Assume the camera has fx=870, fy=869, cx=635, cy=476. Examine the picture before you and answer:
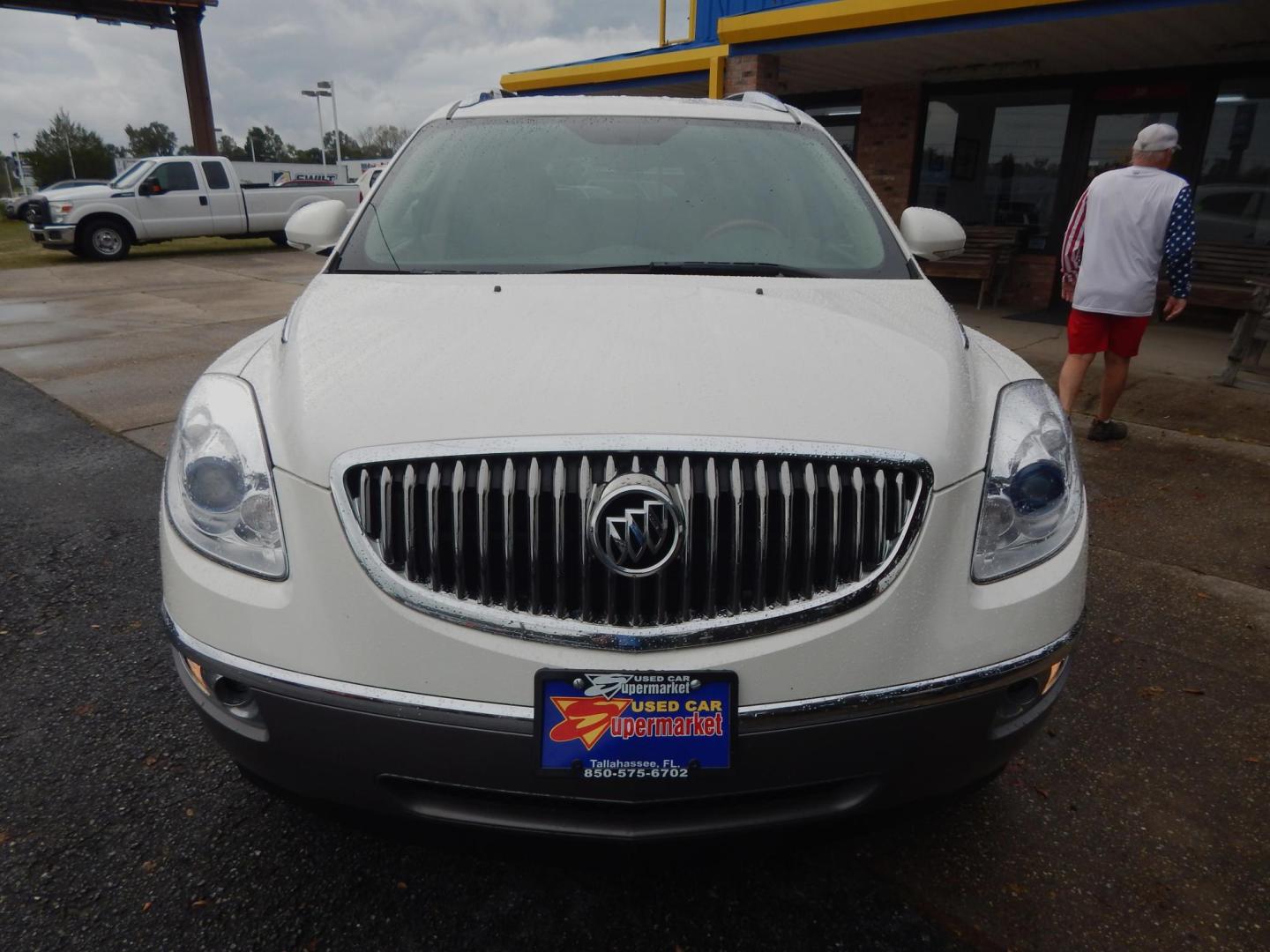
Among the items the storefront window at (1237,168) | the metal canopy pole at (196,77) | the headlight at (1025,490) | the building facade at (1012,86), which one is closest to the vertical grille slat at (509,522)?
the headlight at (1025,490)

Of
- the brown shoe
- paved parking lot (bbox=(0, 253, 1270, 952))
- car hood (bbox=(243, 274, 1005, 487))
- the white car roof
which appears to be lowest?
paved parking lot (bbox=(0, 253, 1270, 952))

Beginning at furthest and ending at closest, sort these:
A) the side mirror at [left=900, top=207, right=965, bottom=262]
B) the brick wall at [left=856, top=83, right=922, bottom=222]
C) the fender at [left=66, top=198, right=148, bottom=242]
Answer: the fender at [left=66, top=198, right=148, bottom=242] < the brick wall at [left=856, top=83, right=922, bottom=222] < the side mirror at [left=900, top=207, right=965, bottom=262]

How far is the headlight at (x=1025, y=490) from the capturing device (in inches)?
64.0

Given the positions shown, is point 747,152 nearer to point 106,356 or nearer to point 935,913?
point 935,913

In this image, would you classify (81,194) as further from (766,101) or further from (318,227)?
(766,101)

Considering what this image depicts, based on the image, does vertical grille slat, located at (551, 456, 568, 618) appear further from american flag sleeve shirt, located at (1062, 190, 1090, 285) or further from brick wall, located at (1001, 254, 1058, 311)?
brick wall, located at (1001, 254, 1058, 311)

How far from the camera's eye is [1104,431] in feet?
17.3

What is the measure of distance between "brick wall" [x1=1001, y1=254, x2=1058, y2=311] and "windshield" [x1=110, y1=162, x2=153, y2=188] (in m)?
15.5

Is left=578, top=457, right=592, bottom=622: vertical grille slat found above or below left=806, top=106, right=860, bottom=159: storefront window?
below

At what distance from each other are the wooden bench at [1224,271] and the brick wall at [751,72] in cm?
477

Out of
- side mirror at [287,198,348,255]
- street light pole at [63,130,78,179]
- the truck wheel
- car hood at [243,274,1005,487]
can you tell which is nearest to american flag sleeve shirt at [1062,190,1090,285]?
car hood at [243,274,1005,487]

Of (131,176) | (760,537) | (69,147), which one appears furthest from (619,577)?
(69,147)

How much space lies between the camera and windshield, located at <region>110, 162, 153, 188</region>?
16.5 m

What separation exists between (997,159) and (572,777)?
37.4 feet
